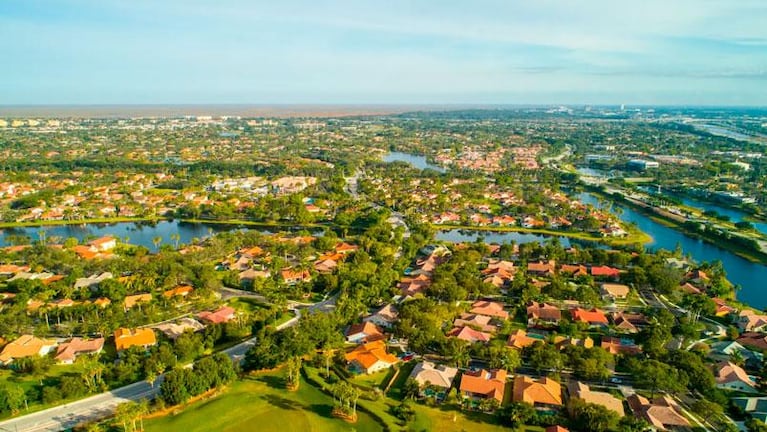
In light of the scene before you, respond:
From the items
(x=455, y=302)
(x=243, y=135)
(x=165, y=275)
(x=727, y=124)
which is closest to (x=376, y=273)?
(x=455, y=302)

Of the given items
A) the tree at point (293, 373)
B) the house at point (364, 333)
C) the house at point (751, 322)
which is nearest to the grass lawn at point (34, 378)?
the tree at point (293, 373)

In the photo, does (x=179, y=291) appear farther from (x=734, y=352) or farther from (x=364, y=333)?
(x=734, y=352)

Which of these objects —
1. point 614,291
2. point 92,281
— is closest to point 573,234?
point 614,291

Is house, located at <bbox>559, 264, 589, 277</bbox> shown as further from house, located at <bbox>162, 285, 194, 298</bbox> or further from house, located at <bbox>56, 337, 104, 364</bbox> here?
house, located at <bbox>56, 337, 104, 364</bbox>

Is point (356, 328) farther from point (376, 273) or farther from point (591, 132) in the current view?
point (591, 132)

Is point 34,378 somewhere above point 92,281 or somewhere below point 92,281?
below

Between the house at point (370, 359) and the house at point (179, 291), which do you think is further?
the house at point (179, 291)

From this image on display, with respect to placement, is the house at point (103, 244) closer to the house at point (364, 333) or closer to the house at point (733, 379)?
the house at point (364, 333)
